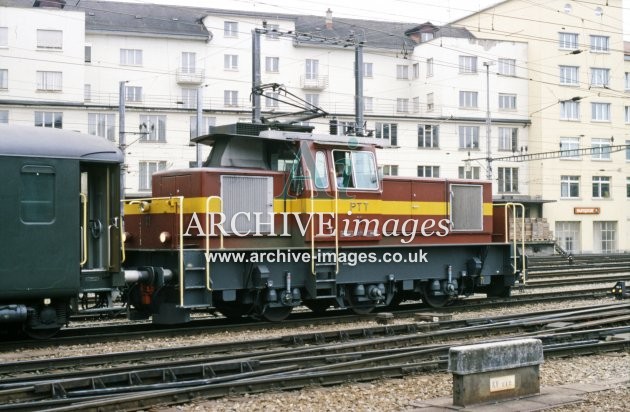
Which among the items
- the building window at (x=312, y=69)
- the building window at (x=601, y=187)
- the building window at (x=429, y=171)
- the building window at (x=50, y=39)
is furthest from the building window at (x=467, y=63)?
the building window at (x=50, y=39)

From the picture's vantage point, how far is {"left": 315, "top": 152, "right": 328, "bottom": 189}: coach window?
15.4m

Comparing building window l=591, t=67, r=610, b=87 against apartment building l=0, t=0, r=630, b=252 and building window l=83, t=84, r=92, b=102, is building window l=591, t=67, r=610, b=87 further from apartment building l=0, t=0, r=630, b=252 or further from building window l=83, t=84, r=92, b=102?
building window l=83, t=84, r=92, b=102

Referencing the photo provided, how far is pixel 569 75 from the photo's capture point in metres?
61.9

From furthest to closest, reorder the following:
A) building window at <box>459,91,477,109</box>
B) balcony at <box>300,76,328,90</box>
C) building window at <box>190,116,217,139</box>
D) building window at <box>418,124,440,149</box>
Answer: building window at <box>459,91,477,109</box>, balcony at <box>300,76,328,90</box>, building window at <box>418,124,440,149</box>, building window at <box>190,116,217,139</box>

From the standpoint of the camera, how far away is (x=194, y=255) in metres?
14.1

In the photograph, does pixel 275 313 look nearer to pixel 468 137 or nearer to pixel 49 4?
pixel 49 4

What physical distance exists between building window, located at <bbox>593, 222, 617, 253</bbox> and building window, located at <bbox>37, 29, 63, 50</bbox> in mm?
43343

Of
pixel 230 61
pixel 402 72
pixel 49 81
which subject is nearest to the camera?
pixel 49 81

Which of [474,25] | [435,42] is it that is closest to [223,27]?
[435,42]

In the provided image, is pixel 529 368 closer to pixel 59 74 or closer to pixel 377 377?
pixel 377 377

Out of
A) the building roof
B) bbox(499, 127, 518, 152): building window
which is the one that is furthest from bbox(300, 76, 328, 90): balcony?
bbox(499, 127, 518, 152): building window

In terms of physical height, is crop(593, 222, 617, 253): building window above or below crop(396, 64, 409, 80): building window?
below

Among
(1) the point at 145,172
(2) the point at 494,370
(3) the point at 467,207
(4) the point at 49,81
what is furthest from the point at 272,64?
(2) the point at 494,370

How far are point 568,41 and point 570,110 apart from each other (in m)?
5.36
